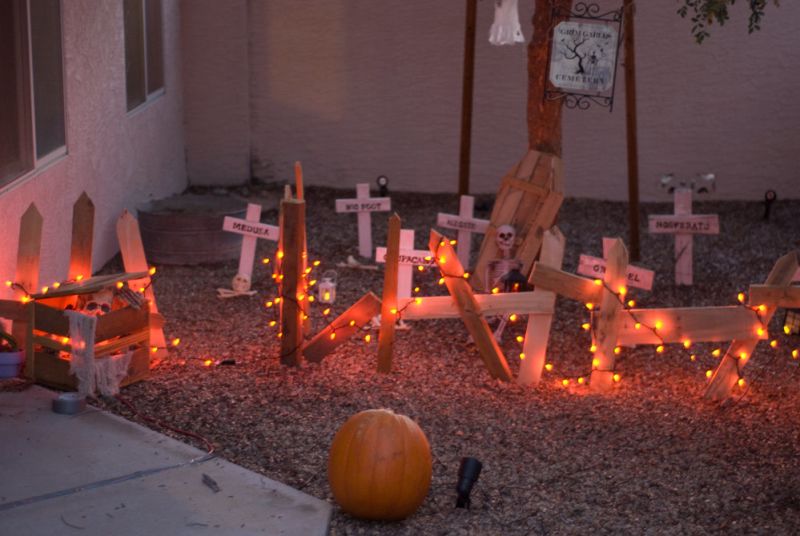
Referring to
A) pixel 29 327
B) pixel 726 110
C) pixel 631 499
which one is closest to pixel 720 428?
pixel 631 499

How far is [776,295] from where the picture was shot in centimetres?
583

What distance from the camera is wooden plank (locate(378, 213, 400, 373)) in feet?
19.8

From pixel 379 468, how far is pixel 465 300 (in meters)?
1.91

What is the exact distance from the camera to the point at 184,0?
1178cm

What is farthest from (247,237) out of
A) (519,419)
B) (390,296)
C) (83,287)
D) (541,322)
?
(519,419)

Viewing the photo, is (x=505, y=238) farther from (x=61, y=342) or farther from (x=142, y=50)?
(x=142, y=50)

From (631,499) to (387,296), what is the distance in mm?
1863

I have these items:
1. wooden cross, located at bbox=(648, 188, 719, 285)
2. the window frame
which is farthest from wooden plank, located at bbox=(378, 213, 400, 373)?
the window frame

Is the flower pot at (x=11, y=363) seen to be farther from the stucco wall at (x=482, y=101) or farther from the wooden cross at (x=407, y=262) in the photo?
the stucco wall at (x=482, y=101)

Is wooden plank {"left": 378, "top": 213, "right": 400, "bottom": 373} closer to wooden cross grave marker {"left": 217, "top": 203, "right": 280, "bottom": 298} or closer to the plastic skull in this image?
wooden cross grave marker {"left": 217, "top": 203, "right": 280, "bottom": 298}

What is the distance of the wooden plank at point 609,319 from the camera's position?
19.5 ft

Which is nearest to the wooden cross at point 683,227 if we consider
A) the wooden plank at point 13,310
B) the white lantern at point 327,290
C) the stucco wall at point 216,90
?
the white lantern at point 327,290

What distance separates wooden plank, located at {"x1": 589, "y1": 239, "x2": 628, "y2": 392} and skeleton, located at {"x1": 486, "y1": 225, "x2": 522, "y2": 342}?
835 mm

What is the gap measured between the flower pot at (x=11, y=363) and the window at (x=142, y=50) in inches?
171
